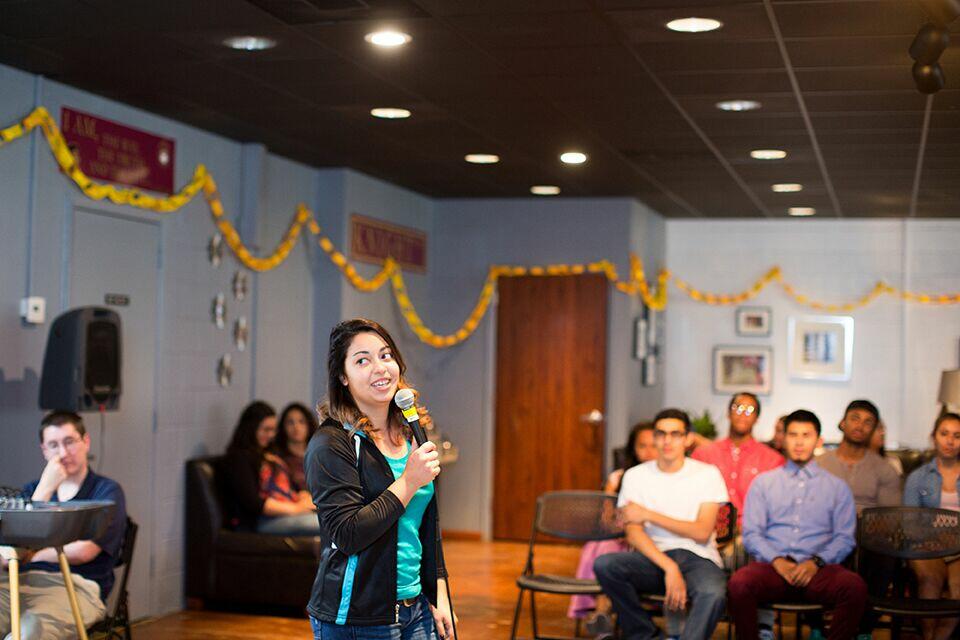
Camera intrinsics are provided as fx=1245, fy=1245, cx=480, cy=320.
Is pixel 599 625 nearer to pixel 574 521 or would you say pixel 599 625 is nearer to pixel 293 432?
pixel 574 521

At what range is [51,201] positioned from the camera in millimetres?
6141

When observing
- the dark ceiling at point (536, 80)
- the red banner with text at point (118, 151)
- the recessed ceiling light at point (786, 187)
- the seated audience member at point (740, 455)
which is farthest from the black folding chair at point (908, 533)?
the red banner with text at point (118, 151)

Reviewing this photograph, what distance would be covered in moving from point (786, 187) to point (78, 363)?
217 inches

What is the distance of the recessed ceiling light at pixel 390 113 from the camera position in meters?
6.68

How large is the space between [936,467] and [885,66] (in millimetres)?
2281

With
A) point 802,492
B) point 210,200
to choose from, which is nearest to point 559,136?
point 210,200

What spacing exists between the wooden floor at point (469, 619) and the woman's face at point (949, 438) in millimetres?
1171

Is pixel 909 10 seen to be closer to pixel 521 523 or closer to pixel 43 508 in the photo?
pixel 43 508

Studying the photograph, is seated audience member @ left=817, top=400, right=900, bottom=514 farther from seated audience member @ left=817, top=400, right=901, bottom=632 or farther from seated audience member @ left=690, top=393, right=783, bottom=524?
seated audience member @ left=690, top=393, right=783, bottom=524

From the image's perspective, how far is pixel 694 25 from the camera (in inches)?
190

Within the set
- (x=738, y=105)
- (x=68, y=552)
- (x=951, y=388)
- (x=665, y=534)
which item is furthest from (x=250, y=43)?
(x=951, y=388)

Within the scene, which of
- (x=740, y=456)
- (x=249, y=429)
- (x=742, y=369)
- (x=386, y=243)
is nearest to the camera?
(x=740, y=456)

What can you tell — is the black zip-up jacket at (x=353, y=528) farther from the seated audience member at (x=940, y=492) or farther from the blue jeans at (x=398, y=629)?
the seated audience member at (x=940, y=492)

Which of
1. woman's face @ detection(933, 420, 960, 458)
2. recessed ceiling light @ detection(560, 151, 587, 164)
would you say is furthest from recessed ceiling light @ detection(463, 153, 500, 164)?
woman's face @ detection(933, 420, 960, 458)
